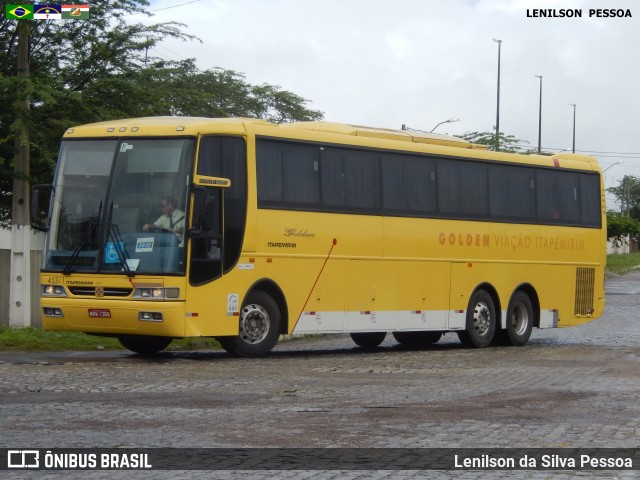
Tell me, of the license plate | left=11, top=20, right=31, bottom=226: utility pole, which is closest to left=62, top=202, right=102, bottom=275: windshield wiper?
the license plate

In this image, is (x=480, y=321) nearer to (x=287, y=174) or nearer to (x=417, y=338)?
(x=417, y=338)

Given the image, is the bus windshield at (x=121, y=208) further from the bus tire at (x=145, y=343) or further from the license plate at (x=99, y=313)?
the bus tire at (x=145, y=343)

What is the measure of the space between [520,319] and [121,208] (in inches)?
386

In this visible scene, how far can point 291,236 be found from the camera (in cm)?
2073

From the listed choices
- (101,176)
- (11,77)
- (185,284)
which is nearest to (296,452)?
(185,284)

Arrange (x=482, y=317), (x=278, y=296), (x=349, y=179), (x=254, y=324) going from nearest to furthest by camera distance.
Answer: (x=254, y=324), (x=278, y=296), (x=349, y=179), (x=482, y=317)

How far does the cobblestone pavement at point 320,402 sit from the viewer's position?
10.6m

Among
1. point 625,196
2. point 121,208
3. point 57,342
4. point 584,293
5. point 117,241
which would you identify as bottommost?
point 57,342

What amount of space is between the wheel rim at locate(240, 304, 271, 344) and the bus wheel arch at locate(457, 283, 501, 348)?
5.49 metres

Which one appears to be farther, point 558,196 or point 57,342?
point 558,196

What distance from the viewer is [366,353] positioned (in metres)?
23.0

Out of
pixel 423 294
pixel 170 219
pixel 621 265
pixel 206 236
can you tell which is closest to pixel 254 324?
pixel 206 236

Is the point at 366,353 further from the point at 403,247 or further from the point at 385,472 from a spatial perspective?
the point at 385,472

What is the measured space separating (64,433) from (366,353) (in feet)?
41.4
